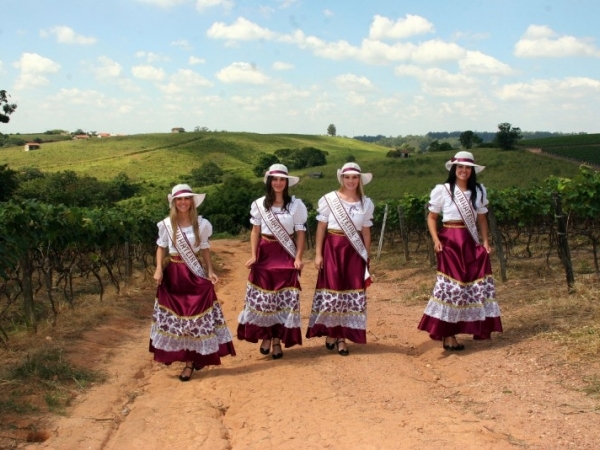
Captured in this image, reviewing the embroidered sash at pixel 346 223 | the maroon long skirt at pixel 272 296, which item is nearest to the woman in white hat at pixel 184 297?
the maroon long skirt at pixel 272 296

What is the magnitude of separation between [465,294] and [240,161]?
7306cm

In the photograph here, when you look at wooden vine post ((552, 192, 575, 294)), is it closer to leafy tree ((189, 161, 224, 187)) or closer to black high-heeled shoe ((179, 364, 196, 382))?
black high-heeled shoe ((179, 364, 196, 382))

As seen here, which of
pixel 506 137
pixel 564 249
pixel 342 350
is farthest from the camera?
pixel 506 137

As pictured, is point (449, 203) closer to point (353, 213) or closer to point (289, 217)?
point (353, 213)

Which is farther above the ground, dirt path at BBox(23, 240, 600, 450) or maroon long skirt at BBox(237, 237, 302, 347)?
maroon long skirt at BBox(237, 237, 302, 347)

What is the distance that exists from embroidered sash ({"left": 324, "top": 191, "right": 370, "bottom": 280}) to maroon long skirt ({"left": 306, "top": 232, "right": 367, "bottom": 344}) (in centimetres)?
5

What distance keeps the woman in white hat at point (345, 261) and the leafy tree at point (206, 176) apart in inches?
2123

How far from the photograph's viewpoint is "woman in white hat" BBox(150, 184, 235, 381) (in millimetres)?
5621

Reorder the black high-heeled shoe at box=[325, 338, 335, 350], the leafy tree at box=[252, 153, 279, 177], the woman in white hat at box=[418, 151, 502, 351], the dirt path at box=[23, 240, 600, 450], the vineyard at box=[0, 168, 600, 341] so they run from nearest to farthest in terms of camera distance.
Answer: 1. the dirt path at box=[23, 240, 600, 450]
2. the woman in white hat at box=[418, 151, 502, 351]
3. the black high-heeled shoe at box=[325, 338, 335, 350]
4. the vineyard at box=[0, 168, 600, 341]
5. the leafy tree at box=[252, 153, 279, 177]

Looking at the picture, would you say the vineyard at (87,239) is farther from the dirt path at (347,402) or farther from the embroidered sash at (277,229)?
the embroidered sash at (277,229)

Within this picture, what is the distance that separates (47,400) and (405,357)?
3221 mm

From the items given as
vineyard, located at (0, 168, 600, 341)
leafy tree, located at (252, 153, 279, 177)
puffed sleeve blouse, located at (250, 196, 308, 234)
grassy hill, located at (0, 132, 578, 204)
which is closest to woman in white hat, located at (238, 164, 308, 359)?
puffed sleeve blouse, located at (250, 196, 308, 234)

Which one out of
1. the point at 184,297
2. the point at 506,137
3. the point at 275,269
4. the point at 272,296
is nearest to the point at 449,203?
the point at 275,269

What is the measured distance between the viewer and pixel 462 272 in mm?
5891
